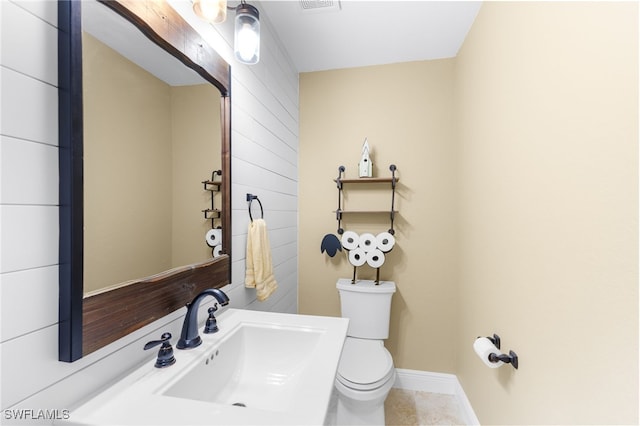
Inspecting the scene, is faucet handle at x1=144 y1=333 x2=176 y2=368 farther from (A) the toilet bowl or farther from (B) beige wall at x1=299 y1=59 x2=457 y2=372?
(B) beige wall at x1=299 y1=59 x2=457 y2=372

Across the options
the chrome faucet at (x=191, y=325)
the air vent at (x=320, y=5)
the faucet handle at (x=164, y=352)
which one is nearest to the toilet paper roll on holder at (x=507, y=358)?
the chrome faucet at (x=191, y=325)

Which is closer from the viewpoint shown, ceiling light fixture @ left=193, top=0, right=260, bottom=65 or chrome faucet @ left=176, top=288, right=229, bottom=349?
chrome faucet @ left=176, top=288, right=229, bottom=349

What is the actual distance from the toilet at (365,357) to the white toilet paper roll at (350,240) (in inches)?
10.9

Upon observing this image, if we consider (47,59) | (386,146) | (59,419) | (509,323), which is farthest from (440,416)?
(47,59)

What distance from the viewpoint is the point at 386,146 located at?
2219 millimetres

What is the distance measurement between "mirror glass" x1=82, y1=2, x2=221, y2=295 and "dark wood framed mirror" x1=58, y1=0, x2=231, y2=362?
0.02 metres

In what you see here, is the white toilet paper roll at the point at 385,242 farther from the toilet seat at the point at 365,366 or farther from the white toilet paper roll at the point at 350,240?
the toilet seat at the point at 365,366

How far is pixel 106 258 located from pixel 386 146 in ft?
6.32

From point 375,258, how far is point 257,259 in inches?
37.7

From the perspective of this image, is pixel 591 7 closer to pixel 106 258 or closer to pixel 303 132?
pixel 106 258

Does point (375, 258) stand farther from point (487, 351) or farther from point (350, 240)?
point (487, 351)

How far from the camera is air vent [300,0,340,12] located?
1.56 meters

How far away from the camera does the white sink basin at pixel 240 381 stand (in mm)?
623

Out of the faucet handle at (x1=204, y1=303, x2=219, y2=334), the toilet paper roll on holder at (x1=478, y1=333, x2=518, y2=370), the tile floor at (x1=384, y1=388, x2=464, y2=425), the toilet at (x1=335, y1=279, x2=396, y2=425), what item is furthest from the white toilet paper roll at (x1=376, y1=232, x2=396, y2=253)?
the faucet handle at (x1=204, y1=303, x2=219, y2=334)
